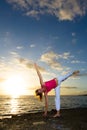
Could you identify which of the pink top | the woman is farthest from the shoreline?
the pink top

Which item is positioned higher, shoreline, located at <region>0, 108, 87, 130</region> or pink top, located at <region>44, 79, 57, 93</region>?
pink top, located at <region>44, 79, 57, 93</region>

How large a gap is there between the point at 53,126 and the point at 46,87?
2328 millimetres

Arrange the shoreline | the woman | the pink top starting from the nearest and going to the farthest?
the shoreline, the woman, the pink top

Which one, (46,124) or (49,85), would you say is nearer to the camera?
(46,124)

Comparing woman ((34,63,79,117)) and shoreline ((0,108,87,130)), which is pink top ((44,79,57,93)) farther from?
shoreline ((0,108,87,130))

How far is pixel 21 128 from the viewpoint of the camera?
1191cm

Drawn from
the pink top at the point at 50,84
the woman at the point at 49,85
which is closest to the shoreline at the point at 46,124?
the woman at the point at 49,85

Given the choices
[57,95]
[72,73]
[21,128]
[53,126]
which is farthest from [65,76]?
[21,128]

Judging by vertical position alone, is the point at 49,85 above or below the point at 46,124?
above

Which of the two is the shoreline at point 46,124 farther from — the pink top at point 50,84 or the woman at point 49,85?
the pink top at point 50,84

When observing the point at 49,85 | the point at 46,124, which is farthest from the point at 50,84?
the point at 46,124

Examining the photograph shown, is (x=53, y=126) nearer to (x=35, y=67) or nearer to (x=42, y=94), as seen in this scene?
(x=42, y=94)

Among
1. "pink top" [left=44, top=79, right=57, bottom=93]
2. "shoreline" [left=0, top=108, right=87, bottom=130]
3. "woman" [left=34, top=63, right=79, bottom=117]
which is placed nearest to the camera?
"shoreline" [left=0, top=108, right=87, bottom=130]

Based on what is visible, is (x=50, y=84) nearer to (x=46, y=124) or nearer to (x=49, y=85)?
(x=49, y=85)
